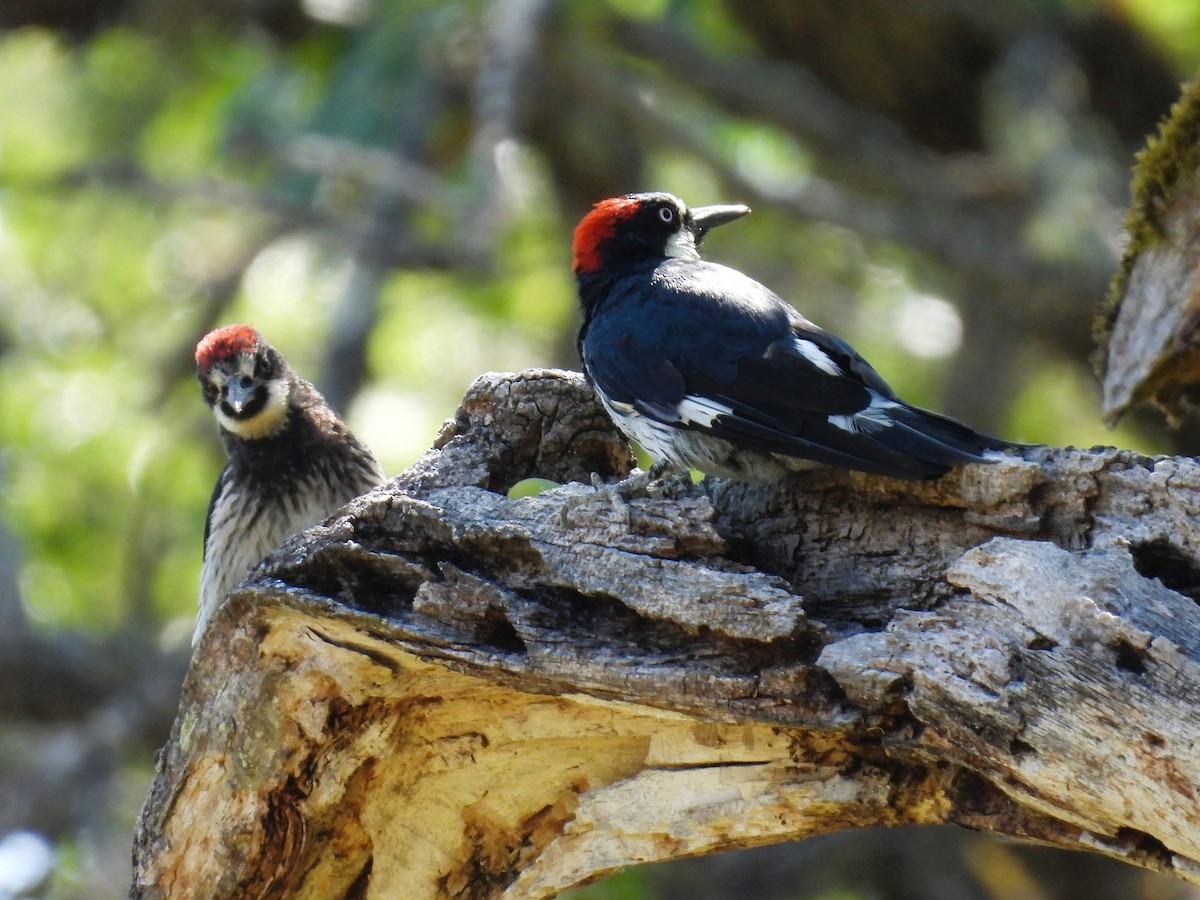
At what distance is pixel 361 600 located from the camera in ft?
10.6

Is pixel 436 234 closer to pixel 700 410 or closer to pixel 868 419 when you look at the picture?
pixel 700 410

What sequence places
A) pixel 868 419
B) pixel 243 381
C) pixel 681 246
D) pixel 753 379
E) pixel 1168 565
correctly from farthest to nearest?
pixel 243 381 → pixel 681 246 → pixel 753 379 → pixel 868 419 → pixel 1168 565

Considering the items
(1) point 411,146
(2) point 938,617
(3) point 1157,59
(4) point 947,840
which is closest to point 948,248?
(3) point 1157,59

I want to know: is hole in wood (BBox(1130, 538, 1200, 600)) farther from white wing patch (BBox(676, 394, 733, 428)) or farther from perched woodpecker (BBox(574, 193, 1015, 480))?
white wing patch (BBox(676, 394, 733, 428))

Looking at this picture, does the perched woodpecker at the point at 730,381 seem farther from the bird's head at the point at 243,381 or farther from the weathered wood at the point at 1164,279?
the bird's head at the point at 243,381

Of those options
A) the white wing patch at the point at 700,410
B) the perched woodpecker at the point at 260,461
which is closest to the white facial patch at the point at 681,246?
the white wing patch at the point at 700,410

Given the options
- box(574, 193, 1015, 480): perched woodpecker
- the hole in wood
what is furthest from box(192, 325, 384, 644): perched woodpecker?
the hole in wood

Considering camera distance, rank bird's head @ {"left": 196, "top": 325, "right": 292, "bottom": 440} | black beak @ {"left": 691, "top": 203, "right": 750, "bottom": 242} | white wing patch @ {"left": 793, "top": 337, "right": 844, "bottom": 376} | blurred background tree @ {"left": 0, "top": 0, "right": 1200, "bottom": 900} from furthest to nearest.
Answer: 1. blurred background tree @ {"left": 0, "top": 0, "right": 1200, "bottom": 900}
2. bird's head @ {"left": 196, "top": 325, "right": 292, "bottom": 440}
3. black beak @ {"left": 691, "top": 203, "right": 750, "bottom": 242}
4. white wing patch @ {"left": 793, "top": 337, "right": 844, "bottom": 376}

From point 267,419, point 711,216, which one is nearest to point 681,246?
point 711,216

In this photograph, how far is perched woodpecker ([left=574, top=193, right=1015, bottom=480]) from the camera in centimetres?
310

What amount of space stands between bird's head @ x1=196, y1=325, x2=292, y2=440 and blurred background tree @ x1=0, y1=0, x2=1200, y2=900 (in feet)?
5.50

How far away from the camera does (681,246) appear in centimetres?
442

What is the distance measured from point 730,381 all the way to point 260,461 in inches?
79.1

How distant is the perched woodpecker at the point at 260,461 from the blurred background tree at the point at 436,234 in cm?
171
